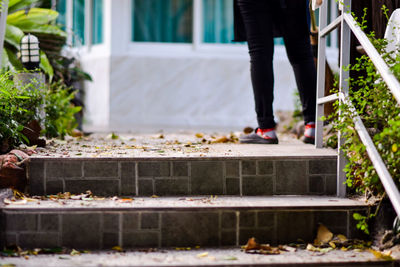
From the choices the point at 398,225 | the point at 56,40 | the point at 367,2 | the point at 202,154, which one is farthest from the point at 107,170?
the point at 56,40

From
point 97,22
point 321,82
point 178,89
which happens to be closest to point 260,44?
point 321,82

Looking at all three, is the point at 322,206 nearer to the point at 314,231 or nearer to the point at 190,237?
the point at 314,231

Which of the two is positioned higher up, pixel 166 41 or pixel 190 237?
pixel 166 41

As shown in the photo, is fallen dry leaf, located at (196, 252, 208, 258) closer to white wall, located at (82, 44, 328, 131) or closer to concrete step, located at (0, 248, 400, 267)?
concrete step, located at (0, 248, 400, 267)

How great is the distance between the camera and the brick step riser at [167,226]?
252 centimetres

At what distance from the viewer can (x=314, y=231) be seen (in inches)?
104

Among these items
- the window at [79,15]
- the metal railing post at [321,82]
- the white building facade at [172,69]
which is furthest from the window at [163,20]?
the metal railing post at [321,82]

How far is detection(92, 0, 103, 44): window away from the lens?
7707 mm

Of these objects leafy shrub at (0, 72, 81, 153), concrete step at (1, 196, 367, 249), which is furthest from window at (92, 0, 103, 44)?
concrete step at (1, 196, 367, 249)

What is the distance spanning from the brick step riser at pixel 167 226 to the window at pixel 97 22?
5.44 meters

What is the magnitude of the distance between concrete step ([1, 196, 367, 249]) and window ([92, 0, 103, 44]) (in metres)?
5.36

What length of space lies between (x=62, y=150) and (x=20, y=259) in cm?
106

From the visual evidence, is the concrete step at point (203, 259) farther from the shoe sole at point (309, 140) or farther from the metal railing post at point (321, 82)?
the shoe sole at point (309, 140)

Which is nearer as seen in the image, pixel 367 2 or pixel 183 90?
pixel 367 2
